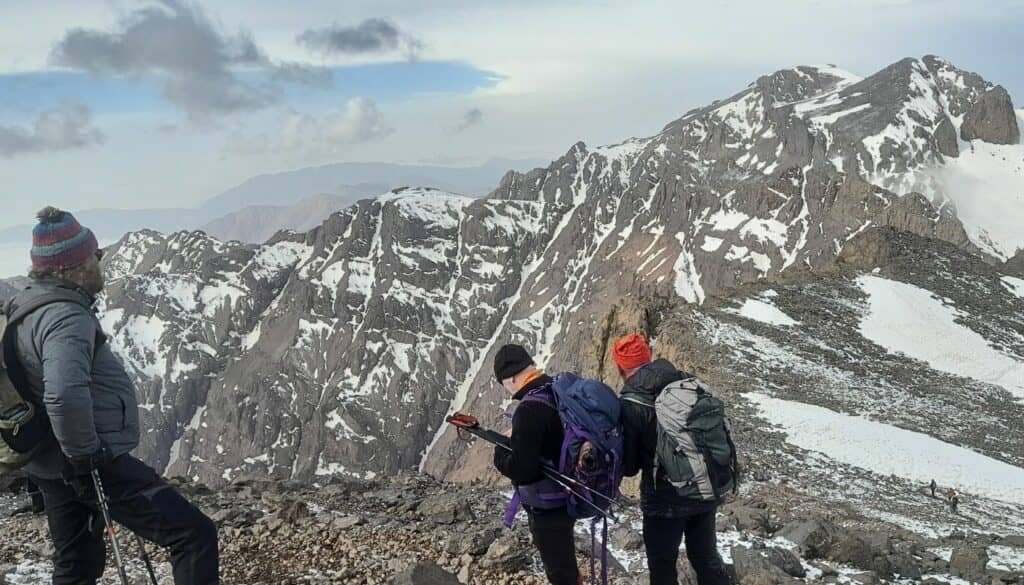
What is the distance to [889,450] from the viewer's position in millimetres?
27641

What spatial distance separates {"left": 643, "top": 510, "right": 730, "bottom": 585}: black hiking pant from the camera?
7.50 m

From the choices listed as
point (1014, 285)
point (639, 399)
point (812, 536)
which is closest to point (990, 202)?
point (1014, 285)

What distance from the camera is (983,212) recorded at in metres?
184

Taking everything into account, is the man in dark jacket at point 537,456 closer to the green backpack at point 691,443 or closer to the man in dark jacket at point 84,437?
the green backpack at point 691,443

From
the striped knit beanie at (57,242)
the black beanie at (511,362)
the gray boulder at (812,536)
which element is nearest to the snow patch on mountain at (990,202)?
the gray boulder at (812,536)

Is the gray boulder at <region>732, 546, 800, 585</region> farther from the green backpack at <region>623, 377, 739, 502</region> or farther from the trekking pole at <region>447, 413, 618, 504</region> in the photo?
the trekking pole at <region>447, 413, 618, 504</region>

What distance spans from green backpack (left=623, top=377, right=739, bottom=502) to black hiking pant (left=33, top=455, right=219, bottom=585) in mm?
4283

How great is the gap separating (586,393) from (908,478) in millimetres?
24194

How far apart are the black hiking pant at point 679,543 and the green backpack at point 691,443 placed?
0.45 meters

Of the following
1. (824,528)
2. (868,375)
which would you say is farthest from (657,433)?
(868,375)

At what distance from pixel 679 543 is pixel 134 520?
17.2 ft

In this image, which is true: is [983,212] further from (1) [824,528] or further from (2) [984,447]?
(1) [824,528]

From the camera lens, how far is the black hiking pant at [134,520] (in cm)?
606

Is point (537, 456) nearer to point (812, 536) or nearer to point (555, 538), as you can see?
point (555, 538)
